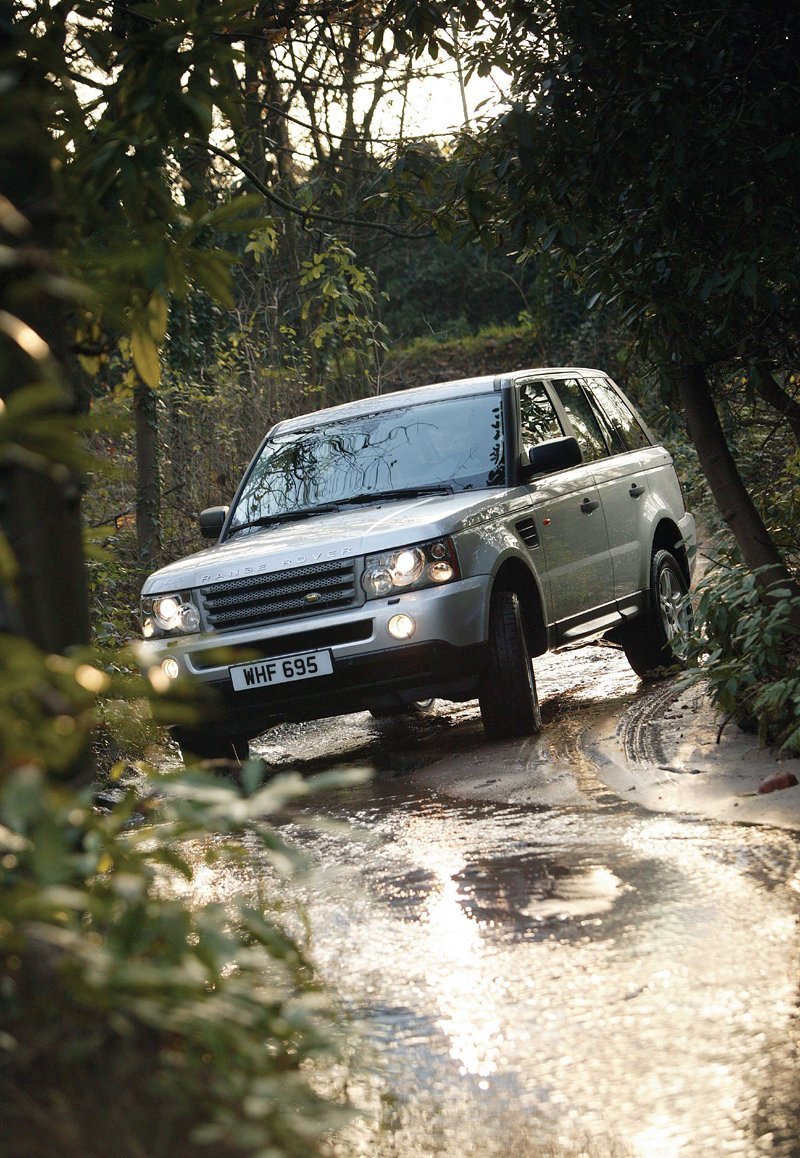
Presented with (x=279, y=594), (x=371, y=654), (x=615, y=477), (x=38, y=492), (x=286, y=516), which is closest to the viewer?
(x=38, y=492)

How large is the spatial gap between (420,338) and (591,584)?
2317 centimetres

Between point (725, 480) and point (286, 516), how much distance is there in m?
2.54

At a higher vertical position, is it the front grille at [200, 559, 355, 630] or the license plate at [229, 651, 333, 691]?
the front grille at [200, 559, 355, 630]

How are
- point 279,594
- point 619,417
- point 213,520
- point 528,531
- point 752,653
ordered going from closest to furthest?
point 752,653
point 279,594
point 528,531
point 213,520
point 619,417

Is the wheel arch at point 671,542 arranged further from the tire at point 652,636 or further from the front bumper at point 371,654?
the front bumper at point 371,654

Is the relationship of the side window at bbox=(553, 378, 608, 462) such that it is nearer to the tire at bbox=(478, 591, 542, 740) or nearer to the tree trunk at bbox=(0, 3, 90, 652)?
the tire at bbox=(478, 591, 542, 740)

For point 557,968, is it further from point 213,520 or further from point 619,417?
point 619,417

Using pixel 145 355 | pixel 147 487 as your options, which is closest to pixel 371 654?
pixel 145 355

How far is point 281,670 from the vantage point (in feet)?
23.5

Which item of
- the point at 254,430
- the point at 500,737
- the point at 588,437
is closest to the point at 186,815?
the point at 500,737

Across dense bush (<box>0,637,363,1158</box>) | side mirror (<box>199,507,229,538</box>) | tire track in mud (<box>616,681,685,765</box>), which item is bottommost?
tire track in mud (<box>616,681,685,765</box>)

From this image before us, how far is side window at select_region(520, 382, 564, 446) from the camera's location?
854cm

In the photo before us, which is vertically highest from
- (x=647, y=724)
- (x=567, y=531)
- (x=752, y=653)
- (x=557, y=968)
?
(x=567, y=531)

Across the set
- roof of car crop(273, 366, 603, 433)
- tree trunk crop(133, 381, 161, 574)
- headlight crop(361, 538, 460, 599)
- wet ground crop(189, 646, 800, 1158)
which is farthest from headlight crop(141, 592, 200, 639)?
tree trunk crop(133, 381, 161, 574)
